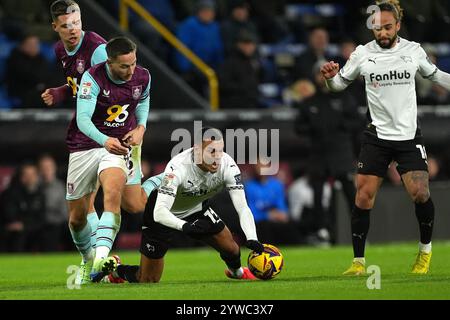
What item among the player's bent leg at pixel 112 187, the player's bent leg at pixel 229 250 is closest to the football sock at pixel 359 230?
the player's bent leg at pixel 229 250

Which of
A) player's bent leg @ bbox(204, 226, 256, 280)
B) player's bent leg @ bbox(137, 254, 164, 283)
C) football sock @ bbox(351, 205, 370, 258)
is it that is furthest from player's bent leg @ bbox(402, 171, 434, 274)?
player's bent leg @ bbox(137, 254, 164, 283)

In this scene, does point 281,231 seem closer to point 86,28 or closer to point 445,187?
point 445,187

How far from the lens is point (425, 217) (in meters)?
10.1

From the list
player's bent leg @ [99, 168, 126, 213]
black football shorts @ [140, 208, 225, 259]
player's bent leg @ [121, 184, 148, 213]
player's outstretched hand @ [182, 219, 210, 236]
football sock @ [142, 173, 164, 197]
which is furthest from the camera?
football sock @ [142, 173, 164, 197]

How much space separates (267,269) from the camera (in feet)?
31.8

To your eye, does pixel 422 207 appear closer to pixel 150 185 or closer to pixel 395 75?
pixel 395 75

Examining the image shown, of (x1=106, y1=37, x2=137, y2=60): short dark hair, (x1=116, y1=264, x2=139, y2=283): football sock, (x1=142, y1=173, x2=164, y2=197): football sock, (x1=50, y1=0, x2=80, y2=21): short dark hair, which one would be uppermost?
(x1=50, y1=0, x2=80, y2=21): short dark hair

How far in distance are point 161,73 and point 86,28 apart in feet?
4.40

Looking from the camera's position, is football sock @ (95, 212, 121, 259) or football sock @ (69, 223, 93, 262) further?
football sock @ (69, 223, 93, 262)

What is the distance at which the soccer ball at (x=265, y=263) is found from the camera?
9.66m

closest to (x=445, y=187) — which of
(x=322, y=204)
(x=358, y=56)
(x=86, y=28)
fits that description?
(x=322, y=204)

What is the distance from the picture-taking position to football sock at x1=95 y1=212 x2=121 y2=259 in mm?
9484

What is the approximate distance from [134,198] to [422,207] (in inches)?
102

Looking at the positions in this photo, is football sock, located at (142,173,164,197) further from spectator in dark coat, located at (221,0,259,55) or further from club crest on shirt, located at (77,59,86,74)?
spectator in dark coat, located at (221,0,259,55)
